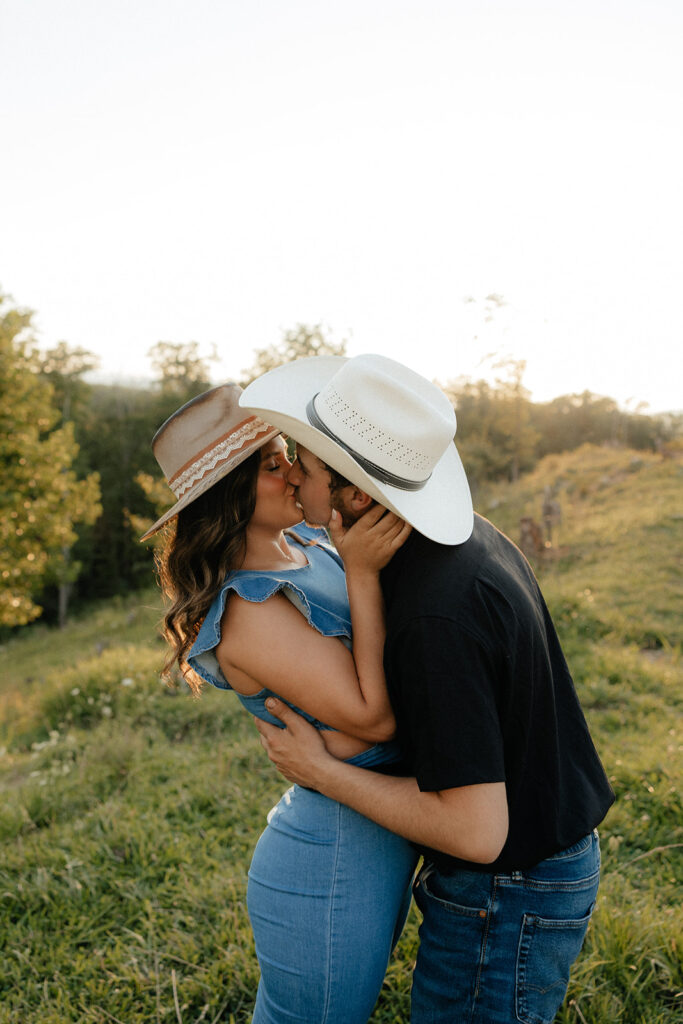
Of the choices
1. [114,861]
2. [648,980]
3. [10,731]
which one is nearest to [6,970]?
[114,861]

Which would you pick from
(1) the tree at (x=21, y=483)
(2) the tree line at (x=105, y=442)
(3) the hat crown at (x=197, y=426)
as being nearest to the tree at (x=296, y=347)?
(2) the tree line at (x=105, y=442)

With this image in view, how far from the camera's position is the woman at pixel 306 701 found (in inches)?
73.3

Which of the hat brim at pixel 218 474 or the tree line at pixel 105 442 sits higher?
the hat brim at pixel 218 474

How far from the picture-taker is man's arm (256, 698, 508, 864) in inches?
62.5

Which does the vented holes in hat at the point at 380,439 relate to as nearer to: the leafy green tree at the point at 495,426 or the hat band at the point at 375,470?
the hat band at the point at 375,470

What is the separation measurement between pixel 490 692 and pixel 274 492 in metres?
1.03

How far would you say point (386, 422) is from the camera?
5.87ft

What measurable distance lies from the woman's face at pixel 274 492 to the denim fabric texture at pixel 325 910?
807mm

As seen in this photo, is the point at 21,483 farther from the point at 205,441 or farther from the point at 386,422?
the point at 386,422

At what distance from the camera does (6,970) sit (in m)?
3.22

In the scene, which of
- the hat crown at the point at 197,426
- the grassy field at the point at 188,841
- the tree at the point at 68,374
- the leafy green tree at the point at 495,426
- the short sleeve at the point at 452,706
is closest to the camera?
the short sleeve at the point at 452,706

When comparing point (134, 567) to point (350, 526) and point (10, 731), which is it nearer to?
point (10, 731)

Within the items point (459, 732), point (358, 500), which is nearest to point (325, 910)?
point (459, 732)

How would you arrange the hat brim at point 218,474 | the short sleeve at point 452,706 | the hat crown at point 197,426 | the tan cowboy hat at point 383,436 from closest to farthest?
the short sleeve at point 452,706 → the tan cowboy hat at point 383,436 → the hat brim at point 218,474 → the hat crown at point 197,426
